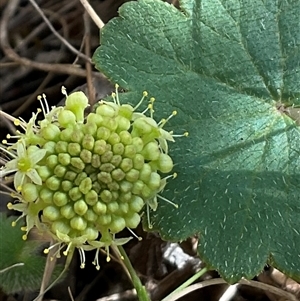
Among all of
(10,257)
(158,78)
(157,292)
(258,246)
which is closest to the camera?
(258,246)

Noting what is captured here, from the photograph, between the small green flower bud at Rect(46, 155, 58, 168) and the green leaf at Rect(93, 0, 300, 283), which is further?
the green leaf at Rect(93, 0, 300, 283)

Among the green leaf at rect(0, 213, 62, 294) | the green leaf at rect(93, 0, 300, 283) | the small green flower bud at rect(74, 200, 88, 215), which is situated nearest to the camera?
the small green flower bud at rect(74, 200, 88, 215)

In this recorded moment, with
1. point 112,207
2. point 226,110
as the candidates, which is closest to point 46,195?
point 112,207

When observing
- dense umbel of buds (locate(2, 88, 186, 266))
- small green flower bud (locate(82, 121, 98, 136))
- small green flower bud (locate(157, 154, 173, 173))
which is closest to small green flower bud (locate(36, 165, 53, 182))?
dense umbel of buds (locate(2, 88, 186, 266))

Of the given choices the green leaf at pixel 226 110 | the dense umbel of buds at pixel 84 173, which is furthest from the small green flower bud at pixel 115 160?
the green leaf at pixel 226 110

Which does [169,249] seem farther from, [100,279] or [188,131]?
[188,131]

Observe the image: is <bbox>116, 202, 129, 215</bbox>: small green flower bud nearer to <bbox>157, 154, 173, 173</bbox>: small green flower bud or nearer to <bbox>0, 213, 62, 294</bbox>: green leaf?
<bbox>157, 154, 173, 173</bbox>: small green flower bud

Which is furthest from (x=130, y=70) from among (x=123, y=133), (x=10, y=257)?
(x=10, y=257)

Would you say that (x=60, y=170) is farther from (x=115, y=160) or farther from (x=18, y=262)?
(x=18, y=262)
